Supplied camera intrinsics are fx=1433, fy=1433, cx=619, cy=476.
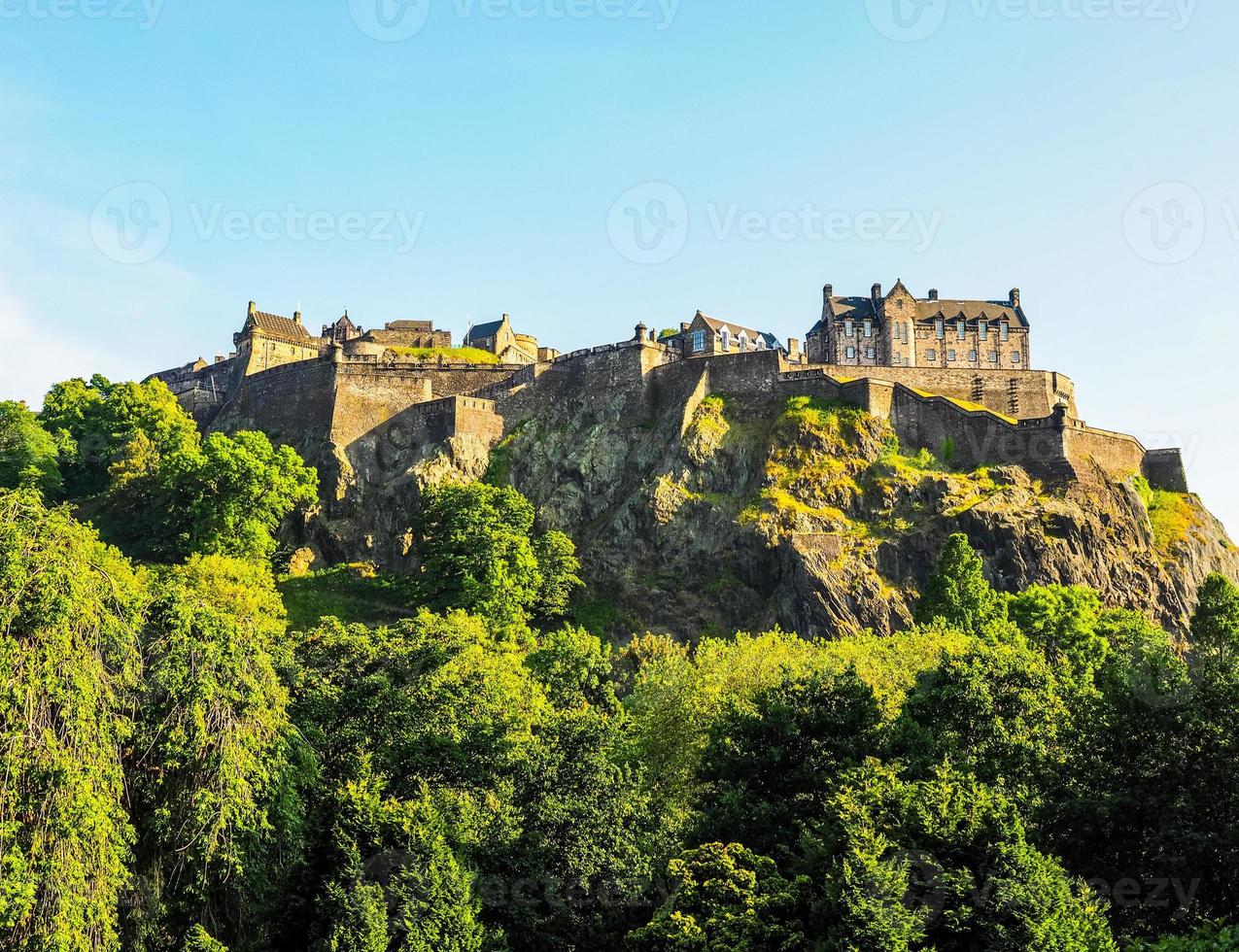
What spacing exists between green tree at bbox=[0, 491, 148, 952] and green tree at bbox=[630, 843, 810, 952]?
12846mm

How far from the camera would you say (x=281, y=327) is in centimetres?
10688

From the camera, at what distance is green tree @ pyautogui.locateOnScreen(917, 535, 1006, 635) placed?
64.1 m

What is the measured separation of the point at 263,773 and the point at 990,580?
147ft

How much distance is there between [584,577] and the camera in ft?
248

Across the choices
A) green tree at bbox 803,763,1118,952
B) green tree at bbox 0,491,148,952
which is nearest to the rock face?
green tree at bbox 803,763,1118,952

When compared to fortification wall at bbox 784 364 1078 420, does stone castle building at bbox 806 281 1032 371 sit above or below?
above

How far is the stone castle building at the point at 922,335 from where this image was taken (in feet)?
311

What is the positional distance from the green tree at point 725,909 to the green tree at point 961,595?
29408 millimetres

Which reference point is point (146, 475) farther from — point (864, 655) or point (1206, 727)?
point (1206, 727)

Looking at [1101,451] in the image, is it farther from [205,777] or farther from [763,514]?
[205,777]

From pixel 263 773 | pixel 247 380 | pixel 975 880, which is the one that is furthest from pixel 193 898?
pixel 247 380

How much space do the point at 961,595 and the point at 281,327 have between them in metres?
60.7

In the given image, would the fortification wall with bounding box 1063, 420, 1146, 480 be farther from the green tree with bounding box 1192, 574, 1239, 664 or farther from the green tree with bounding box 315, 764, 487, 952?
the green tree with bounding box 315, 764, 487, 952

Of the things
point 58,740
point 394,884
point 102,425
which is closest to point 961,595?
point 394,884
